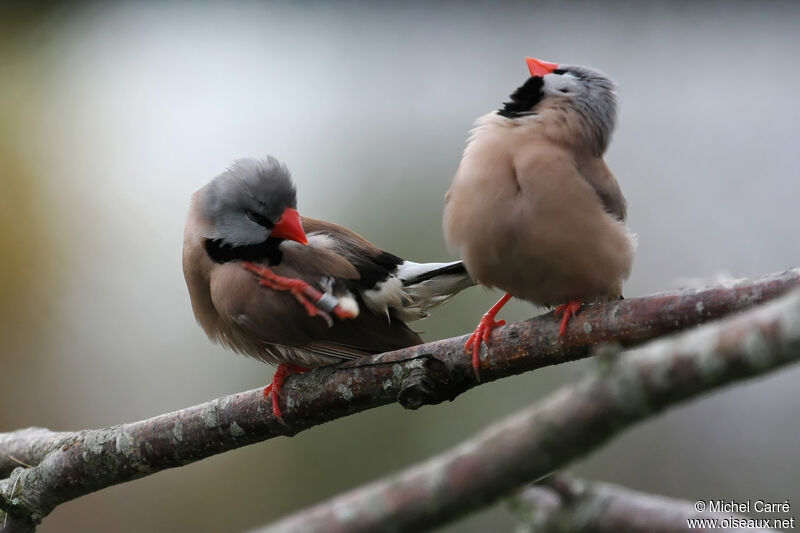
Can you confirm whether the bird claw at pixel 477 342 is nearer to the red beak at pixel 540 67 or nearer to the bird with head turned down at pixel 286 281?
the bird with head turned down at pixel 286 281

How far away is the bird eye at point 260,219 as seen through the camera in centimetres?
277

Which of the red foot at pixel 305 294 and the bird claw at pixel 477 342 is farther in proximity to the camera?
the red foot at pixel 305 294

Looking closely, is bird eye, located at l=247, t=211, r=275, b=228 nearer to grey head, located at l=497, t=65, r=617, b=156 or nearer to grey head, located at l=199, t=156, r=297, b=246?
grey head, located at l=199, t=156, r=297, b=246

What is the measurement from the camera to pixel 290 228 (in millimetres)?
2734

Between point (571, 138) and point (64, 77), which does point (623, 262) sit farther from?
point (64, 77)

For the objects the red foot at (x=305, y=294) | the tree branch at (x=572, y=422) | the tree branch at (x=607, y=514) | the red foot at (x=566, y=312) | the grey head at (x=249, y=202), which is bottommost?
the tree branch at (x=607, y=514)

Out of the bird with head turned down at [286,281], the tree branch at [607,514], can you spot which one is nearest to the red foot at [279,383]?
the bird with head turned down at [286,281]

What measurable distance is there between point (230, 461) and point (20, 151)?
278cm

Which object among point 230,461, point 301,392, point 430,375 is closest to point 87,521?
point 230,461

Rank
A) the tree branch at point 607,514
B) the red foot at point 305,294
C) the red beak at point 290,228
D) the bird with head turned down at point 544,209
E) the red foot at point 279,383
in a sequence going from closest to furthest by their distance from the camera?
the tree branch at point 607,514
the bird with head turned down at point 544,209
the red foot at point 279,383
the red foot at point 305,294
the red beak at point 290,228

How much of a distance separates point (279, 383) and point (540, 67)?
4.07ft

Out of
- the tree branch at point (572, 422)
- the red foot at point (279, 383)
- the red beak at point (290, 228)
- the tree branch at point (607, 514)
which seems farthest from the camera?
the red beak at point (290, 228)

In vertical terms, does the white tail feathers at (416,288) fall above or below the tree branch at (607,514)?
above

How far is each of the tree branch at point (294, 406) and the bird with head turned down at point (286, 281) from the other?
14 centimetres
